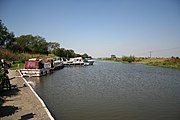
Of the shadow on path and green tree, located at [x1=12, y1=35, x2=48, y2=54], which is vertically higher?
green tree, located at [x1=12, y1=35, x2=48, y2=54]

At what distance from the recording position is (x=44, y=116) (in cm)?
1017

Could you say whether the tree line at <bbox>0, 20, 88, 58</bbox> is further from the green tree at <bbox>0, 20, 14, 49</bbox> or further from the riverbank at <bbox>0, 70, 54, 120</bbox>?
the riverbank at <bbox>0, 70, 54, 120</bbox>

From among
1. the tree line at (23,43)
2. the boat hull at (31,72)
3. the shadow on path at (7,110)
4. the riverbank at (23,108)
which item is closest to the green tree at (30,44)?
the tree line at (23,43)

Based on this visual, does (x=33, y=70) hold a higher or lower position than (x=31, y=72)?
higher

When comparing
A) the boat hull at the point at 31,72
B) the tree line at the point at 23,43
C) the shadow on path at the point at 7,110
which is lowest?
the shadow on path at the point at 7,110

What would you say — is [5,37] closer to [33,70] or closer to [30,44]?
[30,44]

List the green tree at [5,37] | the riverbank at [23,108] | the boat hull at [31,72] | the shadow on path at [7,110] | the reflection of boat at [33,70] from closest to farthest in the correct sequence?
the riverbank at [23,108]
the shadow on path at [7,110]
the boat hull at [31,72]
the reflection of boat at [33,70]
the green tree at [5,37]

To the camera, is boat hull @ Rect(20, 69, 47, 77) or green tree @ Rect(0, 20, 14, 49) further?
green tree @ Rect(0, 20, 14, 49)

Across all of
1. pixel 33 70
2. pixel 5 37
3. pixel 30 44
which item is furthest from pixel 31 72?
pixel 30 44

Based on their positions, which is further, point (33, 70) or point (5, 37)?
point (5, 37)

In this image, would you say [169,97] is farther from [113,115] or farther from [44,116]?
[44,116]

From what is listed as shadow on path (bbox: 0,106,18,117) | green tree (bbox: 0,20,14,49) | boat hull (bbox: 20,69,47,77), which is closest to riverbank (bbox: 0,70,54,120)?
shadow on path (bbox: 0,106,18,117)

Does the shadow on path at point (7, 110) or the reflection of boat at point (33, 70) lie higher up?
the reflection of boat at point (33, 70)

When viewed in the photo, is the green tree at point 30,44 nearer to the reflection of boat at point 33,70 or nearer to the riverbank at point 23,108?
the reflection of boat at point 33,70
